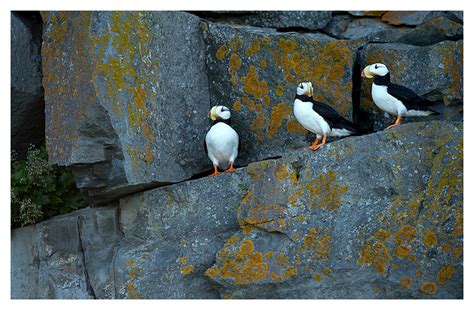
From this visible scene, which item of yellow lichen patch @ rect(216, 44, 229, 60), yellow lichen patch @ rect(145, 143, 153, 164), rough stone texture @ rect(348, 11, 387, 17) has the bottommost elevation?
yellow lichen patch @ rect(145, 143, 153, 164)

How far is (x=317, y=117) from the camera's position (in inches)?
319

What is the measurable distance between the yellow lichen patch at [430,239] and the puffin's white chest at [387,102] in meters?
1.22

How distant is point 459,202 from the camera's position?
767 centimetres

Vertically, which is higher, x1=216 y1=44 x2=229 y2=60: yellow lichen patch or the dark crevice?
x1=216 y1=44 x2=229 y2=60: yellow lichen patch

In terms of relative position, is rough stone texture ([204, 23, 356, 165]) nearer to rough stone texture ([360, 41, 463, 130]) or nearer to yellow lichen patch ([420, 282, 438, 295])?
rough stone texture ([360, 41, 463, 130])

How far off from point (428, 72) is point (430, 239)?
6.41ft

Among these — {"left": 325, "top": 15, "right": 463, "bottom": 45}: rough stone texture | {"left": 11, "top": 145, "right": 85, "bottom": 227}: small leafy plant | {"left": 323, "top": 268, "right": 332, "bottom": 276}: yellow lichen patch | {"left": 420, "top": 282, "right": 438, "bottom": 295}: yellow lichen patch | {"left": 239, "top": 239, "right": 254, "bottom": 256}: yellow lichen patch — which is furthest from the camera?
{"left": 325, "top": 15, "right": 463, "bottom": 45}: rough stone texture

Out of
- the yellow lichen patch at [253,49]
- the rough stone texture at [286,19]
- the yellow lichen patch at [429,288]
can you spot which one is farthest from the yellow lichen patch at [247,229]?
the rough stone texture at [286,19]

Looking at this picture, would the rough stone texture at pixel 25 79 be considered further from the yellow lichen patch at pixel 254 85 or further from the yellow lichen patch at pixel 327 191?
the yellow lichen patch at pixel 327 191

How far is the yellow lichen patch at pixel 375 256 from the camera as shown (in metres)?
7.59

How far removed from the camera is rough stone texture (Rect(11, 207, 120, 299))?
8.55m

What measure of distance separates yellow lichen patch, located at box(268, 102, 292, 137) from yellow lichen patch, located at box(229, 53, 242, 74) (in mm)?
524

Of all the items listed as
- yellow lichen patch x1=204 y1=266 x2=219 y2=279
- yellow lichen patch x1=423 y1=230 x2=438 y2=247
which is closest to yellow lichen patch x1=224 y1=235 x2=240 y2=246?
yellow lichen patch x1=204 y1=266 x2=219 y2=279

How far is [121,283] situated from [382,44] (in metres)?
3.46
